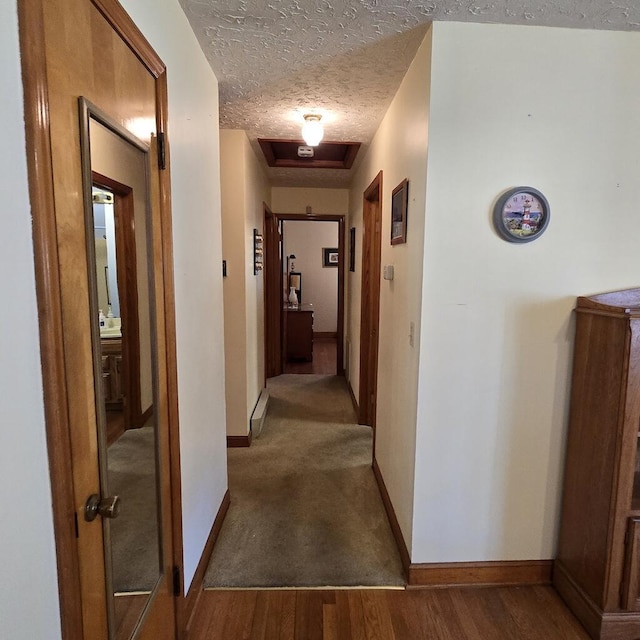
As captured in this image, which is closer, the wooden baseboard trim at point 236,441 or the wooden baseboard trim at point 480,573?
the wooden baseboard trim at point 480,573

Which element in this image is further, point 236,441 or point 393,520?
point 236,441

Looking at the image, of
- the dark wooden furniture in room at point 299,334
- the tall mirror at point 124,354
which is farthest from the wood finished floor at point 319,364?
the tall mirror at point 124,354

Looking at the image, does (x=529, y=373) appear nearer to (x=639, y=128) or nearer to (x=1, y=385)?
(x=639, y=128)

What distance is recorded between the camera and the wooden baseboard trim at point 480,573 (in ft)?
6.07

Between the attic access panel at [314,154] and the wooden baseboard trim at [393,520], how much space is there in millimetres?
2478

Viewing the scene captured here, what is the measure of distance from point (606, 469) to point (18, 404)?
1890 mm

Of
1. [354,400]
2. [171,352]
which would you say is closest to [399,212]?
[171,352]

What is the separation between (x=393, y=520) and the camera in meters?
2.22

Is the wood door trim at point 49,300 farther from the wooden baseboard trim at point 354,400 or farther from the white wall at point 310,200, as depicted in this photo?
the white wall at point 310,200

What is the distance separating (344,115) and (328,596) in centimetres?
267

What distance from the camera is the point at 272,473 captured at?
2.86 m

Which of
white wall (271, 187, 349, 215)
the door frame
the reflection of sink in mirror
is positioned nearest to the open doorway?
the door frame

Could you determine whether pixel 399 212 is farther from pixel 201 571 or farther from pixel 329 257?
pixel 329 257

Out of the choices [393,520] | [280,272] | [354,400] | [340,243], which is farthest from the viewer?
[280,272]
